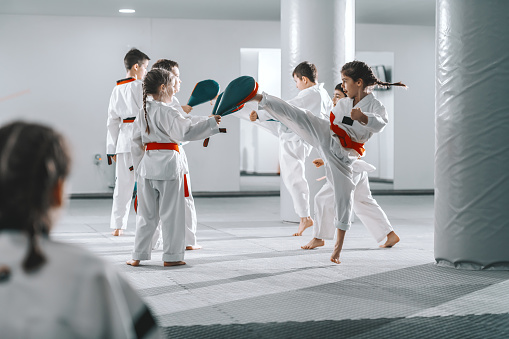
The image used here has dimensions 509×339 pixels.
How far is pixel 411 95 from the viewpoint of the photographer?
34.9ft

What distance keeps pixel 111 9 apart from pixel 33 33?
4.43ft

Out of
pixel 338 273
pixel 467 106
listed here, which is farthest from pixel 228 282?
pixel 467 106

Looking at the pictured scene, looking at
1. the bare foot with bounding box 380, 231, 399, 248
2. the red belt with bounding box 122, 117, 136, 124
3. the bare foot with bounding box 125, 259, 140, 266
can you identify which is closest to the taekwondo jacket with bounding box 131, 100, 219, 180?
the bare foot with bounding box 125, 259, 140, 266

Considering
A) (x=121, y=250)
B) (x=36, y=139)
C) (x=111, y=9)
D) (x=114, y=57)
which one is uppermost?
(x=111, y=9)

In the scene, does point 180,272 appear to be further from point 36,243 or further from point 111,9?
point 111,9

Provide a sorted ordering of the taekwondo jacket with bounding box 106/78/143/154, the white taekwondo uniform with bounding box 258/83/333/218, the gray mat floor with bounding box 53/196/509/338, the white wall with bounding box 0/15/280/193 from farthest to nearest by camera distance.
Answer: the white wall with bounding box 0/15/280/193 < the white taekwondo uniform with bounding box 258/83/333/218 < the taekwondo jacket with bounding box 106/78/143/154 < the gray mat floor with bounding box 53/196/509/338

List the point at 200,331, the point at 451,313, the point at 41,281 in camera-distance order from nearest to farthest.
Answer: the point at 41,281 → the point at 200,331 → the point at 451,313

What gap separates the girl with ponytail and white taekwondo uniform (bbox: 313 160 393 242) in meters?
3.54

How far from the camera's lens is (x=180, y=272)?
12.2 feet

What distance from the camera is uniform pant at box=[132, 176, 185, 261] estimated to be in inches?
153

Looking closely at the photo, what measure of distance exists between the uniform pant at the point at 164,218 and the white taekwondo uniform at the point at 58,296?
2.90 m

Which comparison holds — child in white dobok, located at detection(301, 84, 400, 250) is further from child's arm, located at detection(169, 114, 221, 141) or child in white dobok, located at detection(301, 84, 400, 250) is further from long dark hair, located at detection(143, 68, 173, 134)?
long dark hair, located at detection(143, 68, 173, 134)

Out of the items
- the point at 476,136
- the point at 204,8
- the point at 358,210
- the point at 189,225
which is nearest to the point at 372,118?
the point at 476,136

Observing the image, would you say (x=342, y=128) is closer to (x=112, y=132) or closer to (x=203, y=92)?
(x=203, y=92)
